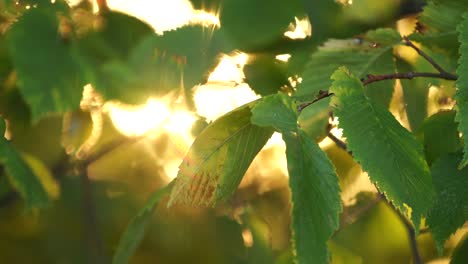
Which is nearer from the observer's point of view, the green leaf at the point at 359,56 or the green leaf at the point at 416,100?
the green leaf at the point at 359,56

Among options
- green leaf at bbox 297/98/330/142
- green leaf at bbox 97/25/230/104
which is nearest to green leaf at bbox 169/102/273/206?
green leaf at bbox 97/25/230/104

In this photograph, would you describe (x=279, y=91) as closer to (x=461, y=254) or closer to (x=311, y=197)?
(x=311, y=197)

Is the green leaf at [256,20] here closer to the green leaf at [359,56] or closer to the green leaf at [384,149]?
the green leaf at [359,56]

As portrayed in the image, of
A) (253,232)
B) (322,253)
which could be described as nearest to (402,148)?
(322,253)

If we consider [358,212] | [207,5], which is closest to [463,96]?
[207,5]

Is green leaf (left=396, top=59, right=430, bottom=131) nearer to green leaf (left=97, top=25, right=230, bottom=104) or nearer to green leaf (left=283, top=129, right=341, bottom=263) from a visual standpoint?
green leaf (left=97, top=25, right=230, bottom=104)

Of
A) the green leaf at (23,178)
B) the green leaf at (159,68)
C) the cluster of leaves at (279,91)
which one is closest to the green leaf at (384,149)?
the cluster of leaves at (279,91)
